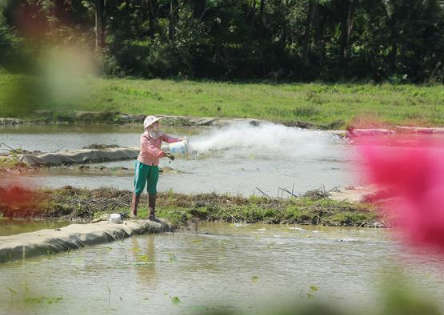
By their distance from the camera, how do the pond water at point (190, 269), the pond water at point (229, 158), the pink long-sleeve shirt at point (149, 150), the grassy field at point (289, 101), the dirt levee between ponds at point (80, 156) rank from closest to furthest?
the pond water at point (190, 269)
the pink long-sleeve shirt at point (149, 150)
the pond water at point (229, 158)
the dirt levee between ponds at point (80, 156)
the grassy field at point (289, 101)

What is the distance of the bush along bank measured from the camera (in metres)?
10.4

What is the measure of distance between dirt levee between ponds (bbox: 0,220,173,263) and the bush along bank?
2.27 ft

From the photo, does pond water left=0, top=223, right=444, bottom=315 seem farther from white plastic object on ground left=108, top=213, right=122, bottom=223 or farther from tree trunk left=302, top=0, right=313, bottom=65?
tree trunk left=302, top=0, right=313, bottom=65

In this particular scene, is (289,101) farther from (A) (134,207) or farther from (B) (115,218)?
(B) (115,218)

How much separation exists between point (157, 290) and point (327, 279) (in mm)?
1450

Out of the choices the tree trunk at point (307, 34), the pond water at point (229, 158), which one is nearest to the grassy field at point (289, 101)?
the pond water at point (229, 158)

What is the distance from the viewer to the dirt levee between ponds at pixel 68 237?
293 inches

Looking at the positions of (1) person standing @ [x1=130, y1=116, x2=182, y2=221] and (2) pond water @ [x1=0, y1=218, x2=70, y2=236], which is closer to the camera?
(2) pond water @ [x1=0, y1=218, x2=70, y2=236]

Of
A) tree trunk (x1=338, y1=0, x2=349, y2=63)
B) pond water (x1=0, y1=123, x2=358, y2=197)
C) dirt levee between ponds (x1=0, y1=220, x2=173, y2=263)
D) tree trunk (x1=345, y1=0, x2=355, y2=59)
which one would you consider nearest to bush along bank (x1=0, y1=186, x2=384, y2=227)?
dirt levee between ponds (x1=0, y1=220, x2=173, y2=263)

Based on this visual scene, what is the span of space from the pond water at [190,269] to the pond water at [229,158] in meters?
3.32

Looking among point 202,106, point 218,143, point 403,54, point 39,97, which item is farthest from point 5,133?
point 39,97

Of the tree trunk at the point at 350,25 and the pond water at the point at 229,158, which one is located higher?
the tree trunk at the point at 350,25

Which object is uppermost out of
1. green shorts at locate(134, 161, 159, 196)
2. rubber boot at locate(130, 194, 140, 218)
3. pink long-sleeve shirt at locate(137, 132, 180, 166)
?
pink long-sleeve shirt at locate(137, 132, 180, 166)

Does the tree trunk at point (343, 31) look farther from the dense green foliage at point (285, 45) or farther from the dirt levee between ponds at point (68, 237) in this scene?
the dirt levee between ponds at point (68, 237)
